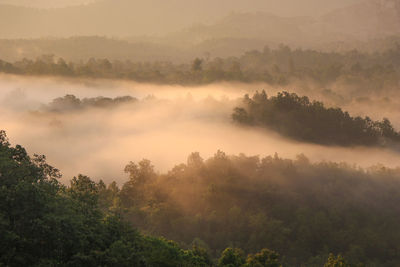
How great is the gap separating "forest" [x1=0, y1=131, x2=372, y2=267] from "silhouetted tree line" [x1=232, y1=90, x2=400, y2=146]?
508 inches

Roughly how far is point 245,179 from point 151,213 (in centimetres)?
1181

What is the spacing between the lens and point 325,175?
60281 mm

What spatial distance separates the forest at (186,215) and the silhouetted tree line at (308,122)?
12.9 meters

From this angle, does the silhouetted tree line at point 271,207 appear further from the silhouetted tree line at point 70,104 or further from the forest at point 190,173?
the silhouetted tree line at point 70,104

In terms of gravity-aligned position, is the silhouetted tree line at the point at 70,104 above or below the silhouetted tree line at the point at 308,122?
above

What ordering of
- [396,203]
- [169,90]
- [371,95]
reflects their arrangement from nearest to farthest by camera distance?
[396,203] → [169,90] → [371,95]

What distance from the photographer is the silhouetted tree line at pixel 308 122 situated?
250 feet

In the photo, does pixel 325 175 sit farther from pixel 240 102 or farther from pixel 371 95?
pixel 371 95

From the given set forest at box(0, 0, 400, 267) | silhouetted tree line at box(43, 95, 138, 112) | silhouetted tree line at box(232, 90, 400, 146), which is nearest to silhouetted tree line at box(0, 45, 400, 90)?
forest at box(0, 0, 400, 267)

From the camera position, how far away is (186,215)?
165 ft

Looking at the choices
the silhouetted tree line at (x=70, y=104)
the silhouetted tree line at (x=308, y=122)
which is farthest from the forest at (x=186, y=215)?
the silhouetted tree line at (x=70, y=104)

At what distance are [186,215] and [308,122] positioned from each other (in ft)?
106

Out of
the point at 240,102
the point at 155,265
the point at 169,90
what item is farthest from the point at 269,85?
the point at 155,265

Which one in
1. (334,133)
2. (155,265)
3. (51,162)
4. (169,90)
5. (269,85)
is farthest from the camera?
(269,85)
